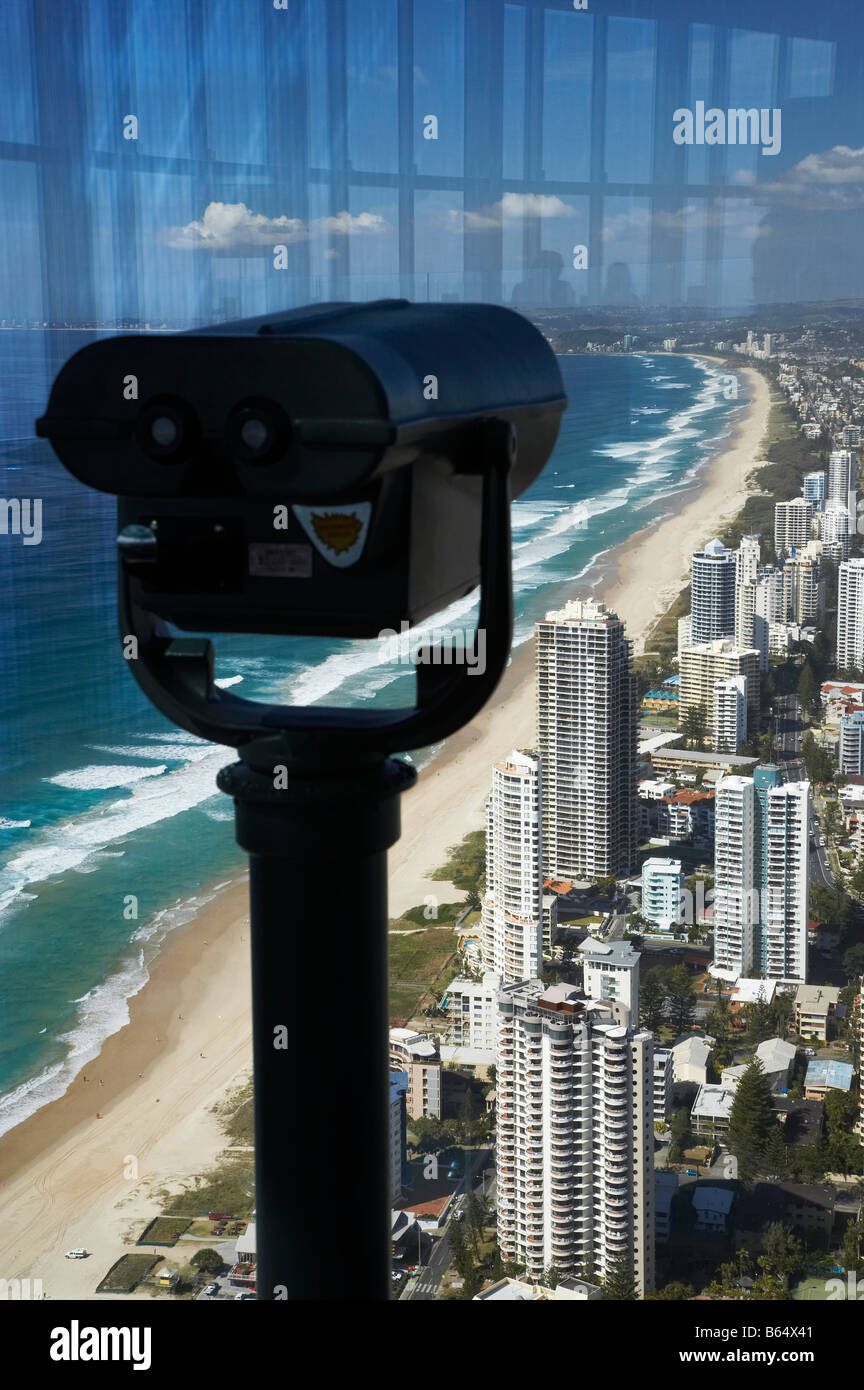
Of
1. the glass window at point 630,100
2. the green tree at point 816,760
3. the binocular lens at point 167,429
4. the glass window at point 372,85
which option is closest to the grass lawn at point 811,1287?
the green tree at point 816,760

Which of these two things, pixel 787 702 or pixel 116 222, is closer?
pixel 787 702

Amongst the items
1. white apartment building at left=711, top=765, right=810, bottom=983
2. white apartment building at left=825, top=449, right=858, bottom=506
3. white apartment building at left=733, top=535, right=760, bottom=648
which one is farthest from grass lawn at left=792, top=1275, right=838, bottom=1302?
white apartment building at left=825, top=449, right=858, bottom=506

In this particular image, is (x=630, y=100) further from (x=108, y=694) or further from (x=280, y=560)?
(x=280, y=560)

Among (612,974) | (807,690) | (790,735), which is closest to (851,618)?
(807,690)

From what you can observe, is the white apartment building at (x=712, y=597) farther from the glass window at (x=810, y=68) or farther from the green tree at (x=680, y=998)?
the glass window at (x=810, y=68)

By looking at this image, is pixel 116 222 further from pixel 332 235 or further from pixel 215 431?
pixel 215 431
